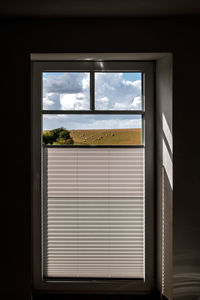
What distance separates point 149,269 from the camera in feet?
10.1

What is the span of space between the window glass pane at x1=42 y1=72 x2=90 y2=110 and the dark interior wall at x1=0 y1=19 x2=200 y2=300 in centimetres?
38

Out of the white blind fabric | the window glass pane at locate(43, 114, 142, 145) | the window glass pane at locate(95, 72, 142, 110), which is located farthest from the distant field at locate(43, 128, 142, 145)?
the window glass pane at locate(95, 72, 142, 110)

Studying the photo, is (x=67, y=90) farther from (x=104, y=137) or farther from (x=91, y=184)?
(x=91, y=184)

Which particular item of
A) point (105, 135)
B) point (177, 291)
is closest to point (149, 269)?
point (177, 291)

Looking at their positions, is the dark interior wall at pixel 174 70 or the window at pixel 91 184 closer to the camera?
the dark interior wall at pixel 174 70

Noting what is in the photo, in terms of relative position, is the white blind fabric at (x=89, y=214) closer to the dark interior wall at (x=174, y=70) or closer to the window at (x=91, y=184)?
the window at (x=91, y=184)

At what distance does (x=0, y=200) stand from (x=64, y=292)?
111 centimetres

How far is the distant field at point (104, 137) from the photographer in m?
3.11

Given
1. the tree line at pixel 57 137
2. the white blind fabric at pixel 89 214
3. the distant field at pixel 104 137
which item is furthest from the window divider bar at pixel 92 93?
the white blind fabric at pixel 89 214

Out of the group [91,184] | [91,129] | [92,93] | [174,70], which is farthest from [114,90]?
[91,184]

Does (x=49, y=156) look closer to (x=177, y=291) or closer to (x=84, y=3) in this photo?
(x=84, y=3)

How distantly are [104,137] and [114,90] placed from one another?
0.46 m

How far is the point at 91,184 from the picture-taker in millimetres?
3078

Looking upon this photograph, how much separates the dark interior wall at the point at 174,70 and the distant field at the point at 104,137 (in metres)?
0.52
